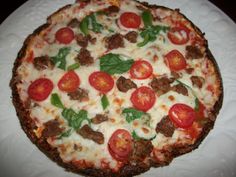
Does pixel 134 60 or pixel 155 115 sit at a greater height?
pixel 134 60

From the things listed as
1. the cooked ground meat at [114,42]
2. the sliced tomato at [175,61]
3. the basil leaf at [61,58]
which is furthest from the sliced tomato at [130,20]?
the basil leaf at [61,58]

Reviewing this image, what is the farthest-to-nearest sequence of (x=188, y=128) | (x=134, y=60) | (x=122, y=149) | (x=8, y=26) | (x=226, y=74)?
(x=8, y=26) → (x=226, y=74) → (x=134, y=60) → (x=188, y=128) → (x=122, y=149)

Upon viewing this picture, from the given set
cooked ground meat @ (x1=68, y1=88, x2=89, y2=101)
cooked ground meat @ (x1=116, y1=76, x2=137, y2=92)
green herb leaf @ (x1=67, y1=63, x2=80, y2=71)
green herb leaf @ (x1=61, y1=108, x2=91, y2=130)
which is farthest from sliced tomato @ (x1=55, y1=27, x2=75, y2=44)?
green herb leaf @ (x1=61, y1=108, x2=91, y2=130)

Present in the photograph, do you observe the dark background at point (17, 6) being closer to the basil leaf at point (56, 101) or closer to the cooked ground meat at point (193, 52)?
the cooked ground meat at point (193, 52)

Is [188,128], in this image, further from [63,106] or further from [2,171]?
[2,171]

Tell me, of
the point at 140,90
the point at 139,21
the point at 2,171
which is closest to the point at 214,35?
the point at 139,21

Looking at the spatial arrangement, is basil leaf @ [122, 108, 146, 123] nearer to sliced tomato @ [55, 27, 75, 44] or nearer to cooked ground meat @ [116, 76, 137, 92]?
cooked ground meat @ [116, 76, 137, 92]
